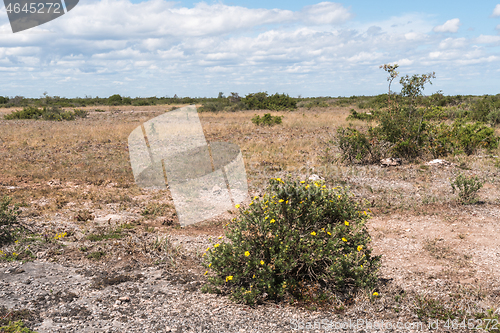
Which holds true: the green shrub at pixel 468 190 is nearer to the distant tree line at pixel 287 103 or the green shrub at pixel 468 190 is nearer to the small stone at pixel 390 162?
the small stone at pixel 390 162

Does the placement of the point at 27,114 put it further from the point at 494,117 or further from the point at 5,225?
the point at 494,117

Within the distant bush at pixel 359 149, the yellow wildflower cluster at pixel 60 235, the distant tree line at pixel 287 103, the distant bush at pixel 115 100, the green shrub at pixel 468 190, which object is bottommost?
the green shrub at pixel 468 190

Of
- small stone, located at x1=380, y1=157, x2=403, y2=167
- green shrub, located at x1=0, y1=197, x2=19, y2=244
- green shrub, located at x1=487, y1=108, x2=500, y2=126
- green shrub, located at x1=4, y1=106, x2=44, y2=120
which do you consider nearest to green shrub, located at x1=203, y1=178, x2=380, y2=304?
green shrub, located at x1=0, y1=197, x2=19, y2=244

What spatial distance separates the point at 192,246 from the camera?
16.3 feet

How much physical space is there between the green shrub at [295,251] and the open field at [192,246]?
19cm

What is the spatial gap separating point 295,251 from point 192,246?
6.55 feet

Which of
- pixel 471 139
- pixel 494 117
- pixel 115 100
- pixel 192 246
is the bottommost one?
pixel 192 246

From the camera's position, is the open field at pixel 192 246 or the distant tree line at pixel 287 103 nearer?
the open field at pixel 192 246

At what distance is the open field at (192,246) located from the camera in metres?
3.17

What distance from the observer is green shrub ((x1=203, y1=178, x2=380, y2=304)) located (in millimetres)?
3355

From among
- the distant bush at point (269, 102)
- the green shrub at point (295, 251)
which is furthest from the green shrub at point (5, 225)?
the distant bush at point (269, 102)

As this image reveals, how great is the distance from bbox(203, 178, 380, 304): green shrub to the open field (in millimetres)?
191

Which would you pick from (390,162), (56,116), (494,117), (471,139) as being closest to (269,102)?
(56,116)

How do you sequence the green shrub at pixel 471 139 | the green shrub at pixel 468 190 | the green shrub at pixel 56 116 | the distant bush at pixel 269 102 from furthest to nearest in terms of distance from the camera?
1. the distant bush at pixel 269 102
2. the green shrub at pixel 56 116
3. the green shrub at pixel 471 139
4. the green shrub at pixel 468 190
